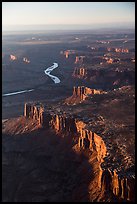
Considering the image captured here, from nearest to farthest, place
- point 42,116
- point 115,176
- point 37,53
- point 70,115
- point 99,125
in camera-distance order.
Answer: point 115,176 → point 99,125 → point 70,115 → point 42,116 → point 37,53

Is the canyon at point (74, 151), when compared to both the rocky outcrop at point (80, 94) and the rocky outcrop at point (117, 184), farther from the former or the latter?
the rocky outcrop at point (80, 94)

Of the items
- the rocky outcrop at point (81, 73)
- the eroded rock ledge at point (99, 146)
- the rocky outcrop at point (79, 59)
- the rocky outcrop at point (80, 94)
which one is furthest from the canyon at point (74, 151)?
the rocky outcrop at point (79, 59)

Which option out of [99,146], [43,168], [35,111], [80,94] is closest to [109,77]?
[80,94]

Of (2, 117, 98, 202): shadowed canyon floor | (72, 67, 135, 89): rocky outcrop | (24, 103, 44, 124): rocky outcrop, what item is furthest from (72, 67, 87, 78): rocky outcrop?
(2, 117, 98, 202): shadowed canyon floor

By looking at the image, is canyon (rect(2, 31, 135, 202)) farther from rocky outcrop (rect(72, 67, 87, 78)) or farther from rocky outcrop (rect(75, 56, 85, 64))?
rocky outcrop (rect(75, 56, 85, 64))

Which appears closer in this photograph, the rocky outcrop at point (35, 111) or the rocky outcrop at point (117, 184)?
the rocky outcrop at point (117, 184)

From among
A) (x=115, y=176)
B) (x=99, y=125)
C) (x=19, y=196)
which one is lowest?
(x=19, y=196)

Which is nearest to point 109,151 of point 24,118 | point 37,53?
point 24,118

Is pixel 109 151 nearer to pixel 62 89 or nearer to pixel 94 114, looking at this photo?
pixel 94 114
